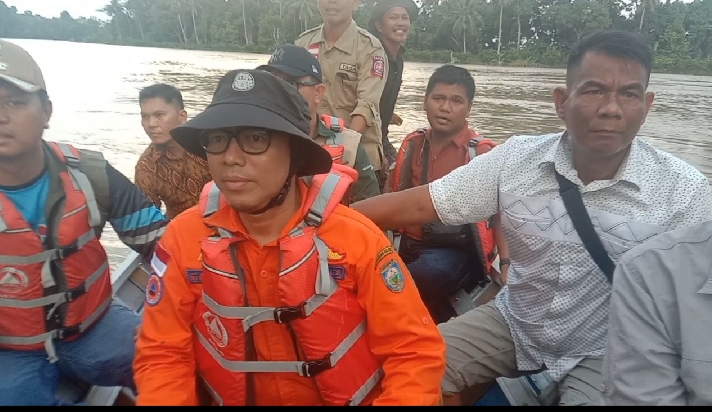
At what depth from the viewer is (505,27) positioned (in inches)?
1922

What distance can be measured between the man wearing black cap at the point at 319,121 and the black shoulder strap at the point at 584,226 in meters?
1.30

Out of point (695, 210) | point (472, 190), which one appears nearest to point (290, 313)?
point (472, 190)

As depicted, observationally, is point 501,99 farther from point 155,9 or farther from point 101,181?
point 155,9

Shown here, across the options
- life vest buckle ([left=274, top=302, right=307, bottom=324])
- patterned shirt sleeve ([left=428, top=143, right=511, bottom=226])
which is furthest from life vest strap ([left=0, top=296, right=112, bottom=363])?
patterned shirt sleeve ([left=428, top=143, right=511, bottom=226])

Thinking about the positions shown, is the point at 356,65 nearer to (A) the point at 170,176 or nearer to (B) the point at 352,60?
(B) the point at 352,60

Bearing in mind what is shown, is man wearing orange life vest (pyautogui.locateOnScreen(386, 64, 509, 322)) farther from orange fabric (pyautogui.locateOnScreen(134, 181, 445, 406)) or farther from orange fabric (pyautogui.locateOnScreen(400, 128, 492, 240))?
orange fabric (pyautogui.locateOnScreen(134, 181, 445, 406))

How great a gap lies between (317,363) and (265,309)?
23cm

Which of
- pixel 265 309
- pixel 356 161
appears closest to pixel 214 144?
pixel 265 309

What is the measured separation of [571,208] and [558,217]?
57 millimetres

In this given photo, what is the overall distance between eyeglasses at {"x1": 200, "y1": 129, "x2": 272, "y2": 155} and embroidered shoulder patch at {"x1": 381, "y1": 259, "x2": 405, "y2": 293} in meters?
0.52

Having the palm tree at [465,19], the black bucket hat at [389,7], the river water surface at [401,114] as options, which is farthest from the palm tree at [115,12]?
the black bucket hat at [389,7]

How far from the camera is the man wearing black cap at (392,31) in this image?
4254 millimetres

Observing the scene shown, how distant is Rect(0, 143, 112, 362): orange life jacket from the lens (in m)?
2.01

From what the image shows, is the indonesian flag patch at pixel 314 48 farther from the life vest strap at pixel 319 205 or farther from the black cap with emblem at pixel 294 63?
the life vest strap at pixel 319 205
